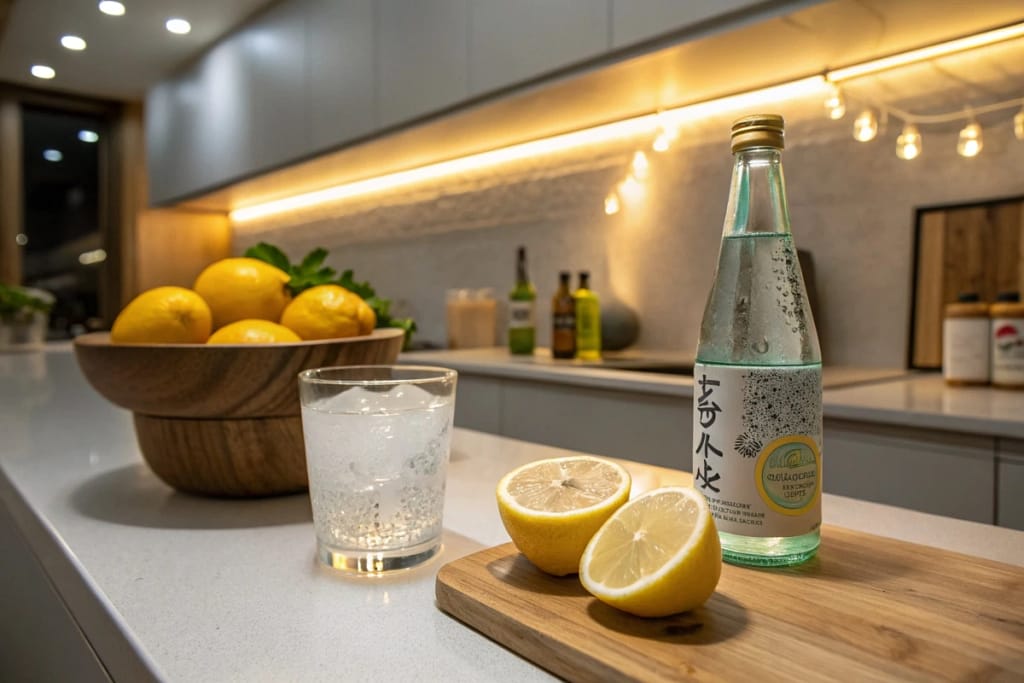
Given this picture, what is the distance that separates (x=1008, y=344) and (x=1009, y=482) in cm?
43

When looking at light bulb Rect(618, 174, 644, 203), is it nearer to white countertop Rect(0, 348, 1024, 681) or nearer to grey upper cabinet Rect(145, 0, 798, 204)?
grey upper cabinet Rect(145, 0, 798, 204)

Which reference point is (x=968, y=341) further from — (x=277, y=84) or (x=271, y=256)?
(x=277, y=84)

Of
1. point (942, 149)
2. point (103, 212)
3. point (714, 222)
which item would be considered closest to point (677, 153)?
point (714, 222)

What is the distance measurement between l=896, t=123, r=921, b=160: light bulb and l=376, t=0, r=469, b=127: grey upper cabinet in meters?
1.20

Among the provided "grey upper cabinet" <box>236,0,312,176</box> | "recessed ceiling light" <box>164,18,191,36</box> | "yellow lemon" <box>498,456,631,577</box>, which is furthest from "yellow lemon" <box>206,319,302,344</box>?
"recessed ceiling light" <box>164,18,191,36</box>

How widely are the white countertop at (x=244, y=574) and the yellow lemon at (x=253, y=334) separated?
15 cm

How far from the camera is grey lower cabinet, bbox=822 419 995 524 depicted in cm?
121

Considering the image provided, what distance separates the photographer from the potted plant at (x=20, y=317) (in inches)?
123

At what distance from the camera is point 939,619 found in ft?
1.34

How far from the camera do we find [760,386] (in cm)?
48

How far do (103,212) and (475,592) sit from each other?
5261mm

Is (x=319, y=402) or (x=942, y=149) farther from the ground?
(x=942, y=149)

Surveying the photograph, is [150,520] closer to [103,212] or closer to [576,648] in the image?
[576,648]

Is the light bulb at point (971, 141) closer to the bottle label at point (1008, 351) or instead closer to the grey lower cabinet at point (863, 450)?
the bottle label at point (1008, 351)
